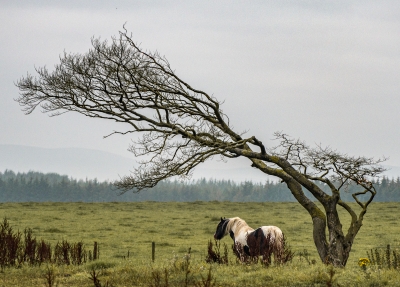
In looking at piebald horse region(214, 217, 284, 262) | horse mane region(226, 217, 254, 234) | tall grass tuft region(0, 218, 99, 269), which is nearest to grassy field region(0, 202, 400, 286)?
piebald horse region(214, 217, 284, 262)

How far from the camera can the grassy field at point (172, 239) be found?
13555 mm

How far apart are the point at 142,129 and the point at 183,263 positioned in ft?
15.4

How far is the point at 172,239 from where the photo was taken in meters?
32.7

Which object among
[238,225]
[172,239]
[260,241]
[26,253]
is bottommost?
[172,239]

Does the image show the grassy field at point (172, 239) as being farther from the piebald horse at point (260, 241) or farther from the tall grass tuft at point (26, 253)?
the tall grass tuft at point (26, 253)

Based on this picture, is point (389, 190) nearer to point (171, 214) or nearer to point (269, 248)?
point (171, 214)

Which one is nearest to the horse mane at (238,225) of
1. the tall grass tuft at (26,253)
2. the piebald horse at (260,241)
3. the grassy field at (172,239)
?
the piebald horse at (260,241)

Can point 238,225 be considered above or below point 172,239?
above

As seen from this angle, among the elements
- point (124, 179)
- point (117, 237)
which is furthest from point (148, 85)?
point (117, 237)

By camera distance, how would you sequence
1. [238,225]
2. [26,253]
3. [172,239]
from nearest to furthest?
[238,225] < [26,253] < [172,239]

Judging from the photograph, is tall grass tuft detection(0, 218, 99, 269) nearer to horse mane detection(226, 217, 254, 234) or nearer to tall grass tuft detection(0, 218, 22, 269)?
tall grass tuft detection(0, 218, 22, 269)

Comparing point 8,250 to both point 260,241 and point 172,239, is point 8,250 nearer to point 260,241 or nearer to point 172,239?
point 260,241

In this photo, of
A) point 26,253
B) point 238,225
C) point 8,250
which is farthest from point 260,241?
point 8,250

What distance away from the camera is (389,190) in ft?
533
